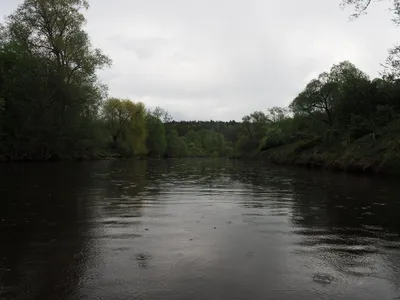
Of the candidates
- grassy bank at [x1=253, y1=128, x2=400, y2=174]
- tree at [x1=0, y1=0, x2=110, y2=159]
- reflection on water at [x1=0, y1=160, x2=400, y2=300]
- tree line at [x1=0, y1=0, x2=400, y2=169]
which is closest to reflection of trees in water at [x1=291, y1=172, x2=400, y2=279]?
reflection on water at [x1=0, y1=160, x2=400, y2=300]

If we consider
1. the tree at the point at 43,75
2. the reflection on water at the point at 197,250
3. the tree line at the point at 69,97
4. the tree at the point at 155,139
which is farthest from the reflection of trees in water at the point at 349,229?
the tree at the point at 155,139

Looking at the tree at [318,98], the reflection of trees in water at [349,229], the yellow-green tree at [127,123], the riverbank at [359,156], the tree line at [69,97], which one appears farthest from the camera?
the yellow-green tree at [127,123]

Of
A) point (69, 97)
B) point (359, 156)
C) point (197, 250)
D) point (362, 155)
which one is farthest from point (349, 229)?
point (69, 97)

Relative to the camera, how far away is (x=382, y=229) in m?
8.71

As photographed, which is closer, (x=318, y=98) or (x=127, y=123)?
(x=318, y=98)

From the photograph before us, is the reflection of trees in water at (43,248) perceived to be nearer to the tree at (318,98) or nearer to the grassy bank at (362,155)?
the grassy bank at (362,155)

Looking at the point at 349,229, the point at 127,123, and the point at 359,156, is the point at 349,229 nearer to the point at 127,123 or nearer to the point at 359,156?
the point at 359,156

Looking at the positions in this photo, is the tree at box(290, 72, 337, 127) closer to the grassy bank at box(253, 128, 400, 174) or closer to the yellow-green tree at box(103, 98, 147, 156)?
the grassy bank at box(253, 128, 400, 174)

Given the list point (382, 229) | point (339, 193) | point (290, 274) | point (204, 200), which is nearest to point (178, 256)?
point (290, 274)

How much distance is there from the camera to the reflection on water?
4883mm

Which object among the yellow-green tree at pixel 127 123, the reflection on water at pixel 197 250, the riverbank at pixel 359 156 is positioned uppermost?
the yellow-green tree at pixel 127 123

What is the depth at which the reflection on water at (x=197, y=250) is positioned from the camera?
A: 4.88 metres

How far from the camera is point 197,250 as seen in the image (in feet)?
22.3

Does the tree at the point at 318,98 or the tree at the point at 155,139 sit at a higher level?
the tree at the point at 318,98
